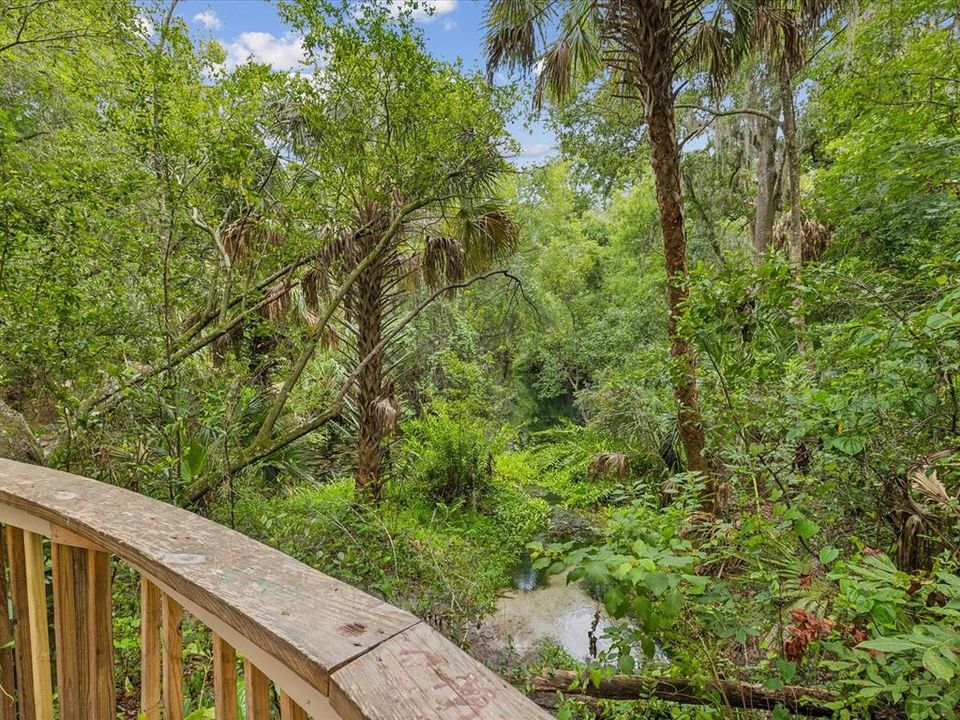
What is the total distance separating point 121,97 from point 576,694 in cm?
450

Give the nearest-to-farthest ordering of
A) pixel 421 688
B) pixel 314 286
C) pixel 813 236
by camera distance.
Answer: pixel 421 688 < pixel 314 286 < pixel 813 236

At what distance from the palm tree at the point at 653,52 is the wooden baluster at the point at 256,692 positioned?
297 cm

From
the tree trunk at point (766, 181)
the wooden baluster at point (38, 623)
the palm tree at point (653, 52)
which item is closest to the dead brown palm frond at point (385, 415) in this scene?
the palm tree at point (653, 52)

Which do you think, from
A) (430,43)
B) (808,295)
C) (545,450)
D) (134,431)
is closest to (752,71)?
(430,43)

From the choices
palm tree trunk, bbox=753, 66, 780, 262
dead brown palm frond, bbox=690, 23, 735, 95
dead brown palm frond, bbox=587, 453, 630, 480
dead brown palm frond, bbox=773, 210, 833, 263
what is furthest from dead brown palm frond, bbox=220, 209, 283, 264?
dead brown palm frond, bbox=773, 210, 833, 263

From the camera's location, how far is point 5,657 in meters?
1.26

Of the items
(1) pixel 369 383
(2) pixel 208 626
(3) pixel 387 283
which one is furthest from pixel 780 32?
(2) pixel 208 626

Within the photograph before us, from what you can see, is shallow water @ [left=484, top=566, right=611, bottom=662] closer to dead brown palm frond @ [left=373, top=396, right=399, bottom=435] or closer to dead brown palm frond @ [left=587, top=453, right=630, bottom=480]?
dead brown palm frond @ [left=373, top=396, right=399, bottom=435]

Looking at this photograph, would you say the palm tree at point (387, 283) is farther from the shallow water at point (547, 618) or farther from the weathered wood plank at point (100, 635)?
the weathered wood plank at point (100, 635)

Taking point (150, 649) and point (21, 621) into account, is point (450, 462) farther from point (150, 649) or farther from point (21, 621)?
point (150, 649)

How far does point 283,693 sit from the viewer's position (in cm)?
57

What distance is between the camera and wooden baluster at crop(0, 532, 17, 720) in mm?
1235

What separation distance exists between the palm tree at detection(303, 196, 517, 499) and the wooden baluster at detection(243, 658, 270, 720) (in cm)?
400

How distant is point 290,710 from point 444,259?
15.4ft
